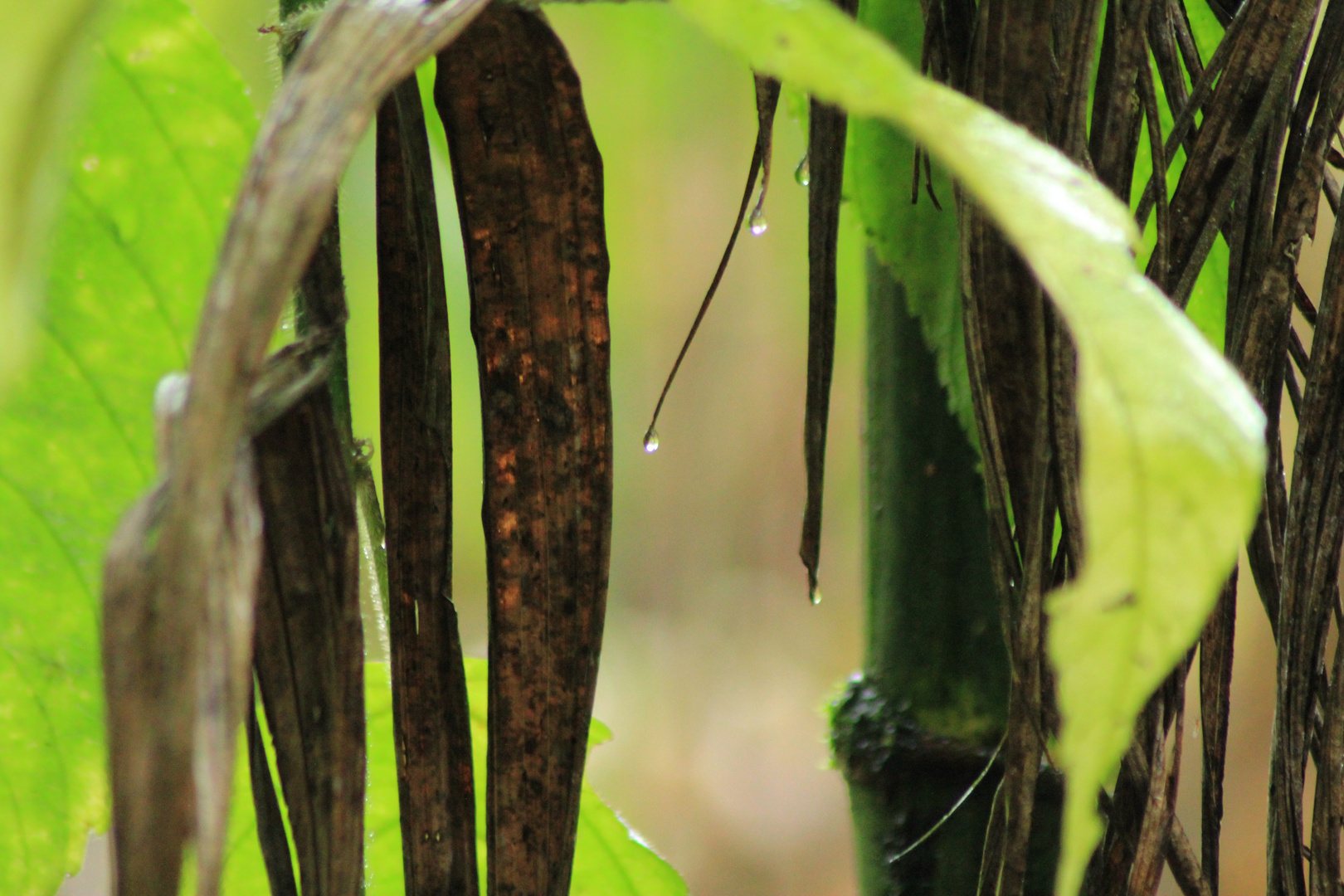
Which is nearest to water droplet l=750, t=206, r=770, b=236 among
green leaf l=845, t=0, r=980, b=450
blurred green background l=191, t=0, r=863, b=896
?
green leaf l=845, t=0, r=980, b=450

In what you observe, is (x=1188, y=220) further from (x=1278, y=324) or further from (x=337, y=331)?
(x=337, y=331)

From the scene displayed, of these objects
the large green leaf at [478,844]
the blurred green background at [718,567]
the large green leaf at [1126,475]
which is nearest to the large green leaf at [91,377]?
the large green leaf at [478,844]

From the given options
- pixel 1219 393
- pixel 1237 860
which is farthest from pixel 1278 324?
pixel 1237 860

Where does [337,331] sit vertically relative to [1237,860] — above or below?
above

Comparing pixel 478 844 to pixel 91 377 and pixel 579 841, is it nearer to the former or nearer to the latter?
pixel 579 841

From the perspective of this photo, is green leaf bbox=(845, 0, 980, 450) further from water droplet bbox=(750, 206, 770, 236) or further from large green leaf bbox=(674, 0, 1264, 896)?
large green leaf bbox=(674, 0, 1264, 896)

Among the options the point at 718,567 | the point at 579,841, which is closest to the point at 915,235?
the point at 579,841
